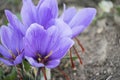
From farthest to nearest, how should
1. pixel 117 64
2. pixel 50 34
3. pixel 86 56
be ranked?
pixel 86 56 < pixel 117 64 < pixel 50 34

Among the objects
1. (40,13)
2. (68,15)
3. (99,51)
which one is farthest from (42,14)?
(99,51)

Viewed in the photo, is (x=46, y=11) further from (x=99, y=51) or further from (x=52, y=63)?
(x=99, y=51)

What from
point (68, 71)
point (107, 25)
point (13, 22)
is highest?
point (13, 22)

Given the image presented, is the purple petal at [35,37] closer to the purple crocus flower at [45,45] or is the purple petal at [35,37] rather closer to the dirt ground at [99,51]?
the purple crocus flower at [45,45]

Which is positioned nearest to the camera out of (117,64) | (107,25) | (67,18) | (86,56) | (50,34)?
(50,34)

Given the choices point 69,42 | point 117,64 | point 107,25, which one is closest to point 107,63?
point 117,64

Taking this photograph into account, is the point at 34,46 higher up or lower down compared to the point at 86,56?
higher up

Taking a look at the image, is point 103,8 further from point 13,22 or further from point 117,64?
point 13,22
